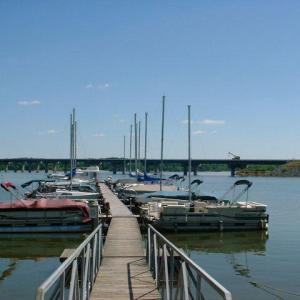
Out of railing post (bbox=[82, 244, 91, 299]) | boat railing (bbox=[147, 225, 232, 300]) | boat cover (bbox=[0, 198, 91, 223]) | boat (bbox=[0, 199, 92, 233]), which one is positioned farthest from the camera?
boat cover (bbox=[0, 198, 91, 223])

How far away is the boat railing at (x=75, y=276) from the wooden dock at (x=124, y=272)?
0.29 meters

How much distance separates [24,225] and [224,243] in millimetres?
10901

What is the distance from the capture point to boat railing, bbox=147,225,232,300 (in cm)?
679

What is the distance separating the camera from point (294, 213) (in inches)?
1766

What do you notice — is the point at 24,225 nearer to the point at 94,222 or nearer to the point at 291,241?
the point at 94,222

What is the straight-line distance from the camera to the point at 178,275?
10.0 m

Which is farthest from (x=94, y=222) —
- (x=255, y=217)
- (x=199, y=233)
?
(x=255, y=217)

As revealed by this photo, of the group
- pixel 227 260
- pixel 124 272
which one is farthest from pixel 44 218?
pixel 124 272

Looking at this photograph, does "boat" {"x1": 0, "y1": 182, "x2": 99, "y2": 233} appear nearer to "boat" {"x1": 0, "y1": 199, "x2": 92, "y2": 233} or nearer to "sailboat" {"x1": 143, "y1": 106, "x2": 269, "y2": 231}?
"boat" {"x1": 0, "y1": 199, "x2": 92, "y2": 233}

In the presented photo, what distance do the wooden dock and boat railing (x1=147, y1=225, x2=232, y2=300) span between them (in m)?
0.29

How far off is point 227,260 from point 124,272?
31.9ft

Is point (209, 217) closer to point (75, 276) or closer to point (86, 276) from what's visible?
point (86, 276)

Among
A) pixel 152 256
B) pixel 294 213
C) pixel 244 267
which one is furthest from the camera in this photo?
pixel 294 213

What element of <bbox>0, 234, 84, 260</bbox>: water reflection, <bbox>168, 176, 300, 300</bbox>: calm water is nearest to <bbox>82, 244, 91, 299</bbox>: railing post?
<bbox>168, 176, 300, 300</bbox>: calm water
